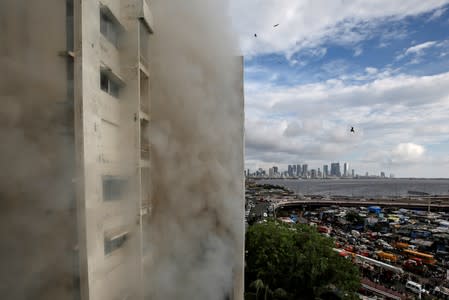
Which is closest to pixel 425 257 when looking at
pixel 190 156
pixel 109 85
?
pixel 190 156

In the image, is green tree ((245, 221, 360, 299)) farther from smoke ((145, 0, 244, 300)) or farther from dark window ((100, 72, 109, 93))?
dark window ((100, 72, 109, 93))

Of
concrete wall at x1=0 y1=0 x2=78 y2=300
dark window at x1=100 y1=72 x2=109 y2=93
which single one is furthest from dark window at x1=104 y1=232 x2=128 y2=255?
dark window at x1=100 y1=72 x2=109 y2=93

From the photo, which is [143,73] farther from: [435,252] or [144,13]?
[435,252]

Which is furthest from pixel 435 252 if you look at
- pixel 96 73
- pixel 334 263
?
pixel 96 73

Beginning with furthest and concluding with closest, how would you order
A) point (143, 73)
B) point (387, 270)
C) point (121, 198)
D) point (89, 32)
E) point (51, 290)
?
point (387, 270) → point (143, 73) → point (121, 198) → point (89, 32) → point (51, 290)

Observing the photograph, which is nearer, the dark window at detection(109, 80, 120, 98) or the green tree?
the dark window at detection(109, 80, 120, 98)

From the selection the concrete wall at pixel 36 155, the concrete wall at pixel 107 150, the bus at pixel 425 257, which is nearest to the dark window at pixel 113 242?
the concrete wall at pixel 107 150
